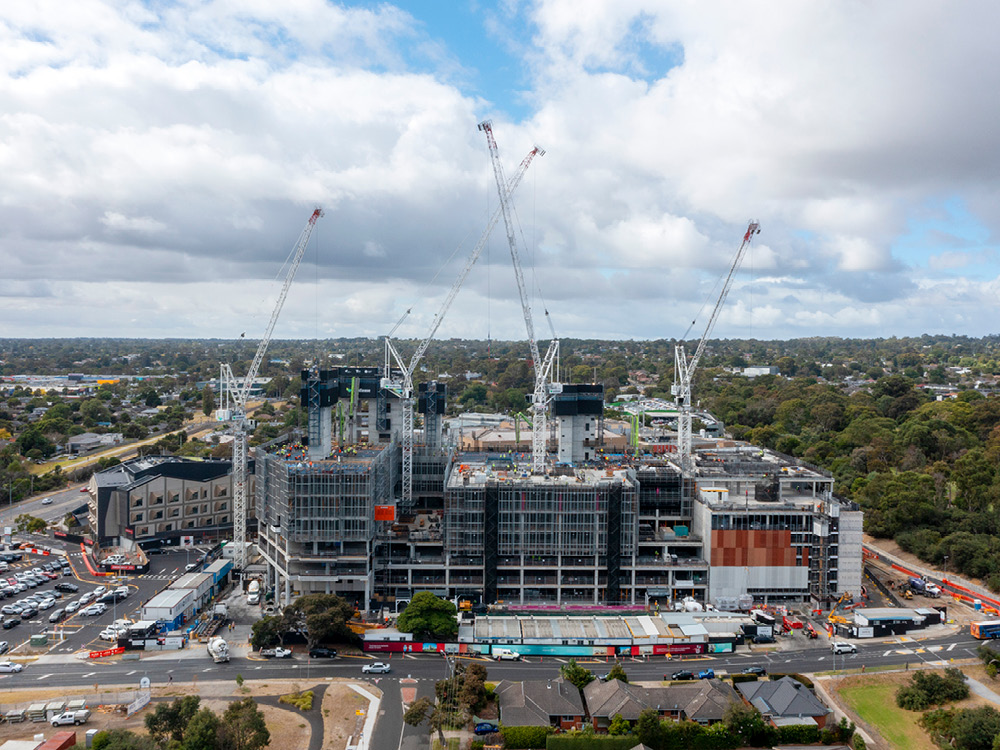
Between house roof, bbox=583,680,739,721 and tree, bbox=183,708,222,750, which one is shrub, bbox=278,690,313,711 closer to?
tree, bbox=183,708,222,750

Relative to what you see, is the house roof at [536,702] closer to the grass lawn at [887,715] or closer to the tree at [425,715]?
the tree at [425,715]

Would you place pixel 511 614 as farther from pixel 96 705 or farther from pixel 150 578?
pixel 150 578

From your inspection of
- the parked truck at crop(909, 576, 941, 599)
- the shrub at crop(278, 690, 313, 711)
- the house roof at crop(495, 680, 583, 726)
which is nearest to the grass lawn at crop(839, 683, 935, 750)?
the house roof at crop(495, 680, 583, 726)

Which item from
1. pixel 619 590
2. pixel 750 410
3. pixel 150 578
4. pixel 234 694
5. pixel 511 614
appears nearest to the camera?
pixel 234 694

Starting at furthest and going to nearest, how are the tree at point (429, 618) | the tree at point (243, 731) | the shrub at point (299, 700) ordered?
1. the tree at point (429, 618)
2. the shrub at point (299, 700)
3. the tree at point (243, 731)

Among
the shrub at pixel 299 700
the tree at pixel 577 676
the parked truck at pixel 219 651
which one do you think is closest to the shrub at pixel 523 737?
the tree at pixel 577 676

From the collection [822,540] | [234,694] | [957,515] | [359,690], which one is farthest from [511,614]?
[957,515]
